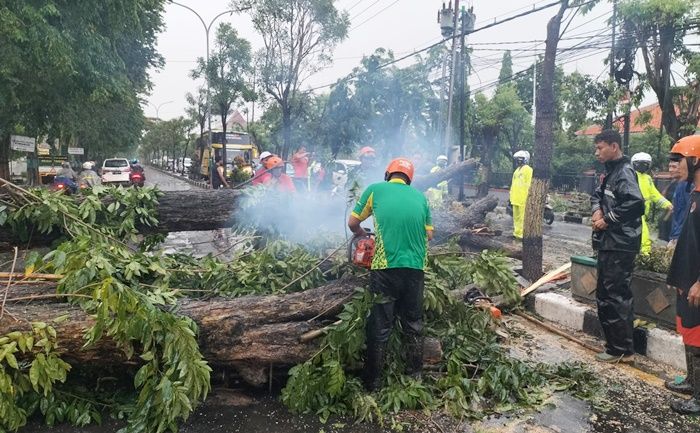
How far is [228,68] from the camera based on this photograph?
21.8 m

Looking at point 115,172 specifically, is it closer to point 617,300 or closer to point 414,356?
point 414,356

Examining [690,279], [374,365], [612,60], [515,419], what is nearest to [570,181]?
[612,60]

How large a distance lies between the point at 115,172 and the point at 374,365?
25805mm

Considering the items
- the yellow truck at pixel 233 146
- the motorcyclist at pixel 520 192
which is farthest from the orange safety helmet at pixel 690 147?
the yellow truck at pixel 233 146

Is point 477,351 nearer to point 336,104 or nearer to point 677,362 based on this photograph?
point 677,362

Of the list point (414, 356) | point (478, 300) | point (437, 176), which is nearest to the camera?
point (414, 356)

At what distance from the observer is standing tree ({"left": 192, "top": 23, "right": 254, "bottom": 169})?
2122 cm

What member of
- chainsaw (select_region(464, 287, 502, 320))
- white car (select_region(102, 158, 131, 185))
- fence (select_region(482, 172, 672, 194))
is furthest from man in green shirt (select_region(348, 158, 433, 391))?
white car (select_region(102, 158, 131, 185))

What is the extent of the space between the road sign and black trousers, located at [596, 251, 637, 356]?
682 inches

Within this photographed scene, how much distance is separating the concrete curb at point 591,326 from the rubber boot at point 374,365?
254cm

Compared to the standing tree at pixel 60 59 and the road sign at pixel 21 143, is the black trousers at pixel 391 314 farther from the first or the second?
the road sign at pixel 21 143

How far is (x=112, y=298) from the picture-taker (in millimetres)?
2953

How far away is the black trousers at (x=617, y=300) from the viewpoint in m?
4.20

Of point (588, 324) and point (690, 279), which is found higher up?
point (690, 279)
